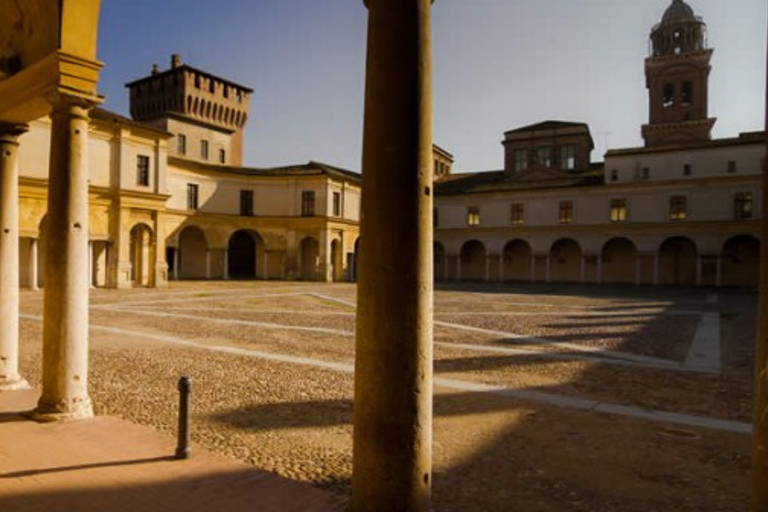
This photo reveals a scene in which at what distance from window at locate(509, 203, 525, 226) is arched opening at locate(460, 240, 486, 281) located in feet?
12.9

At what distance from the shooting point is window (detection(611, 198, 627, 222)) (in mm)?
39469

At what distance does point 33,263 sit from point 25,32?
22475 mm

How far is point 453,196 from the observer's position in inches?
1828

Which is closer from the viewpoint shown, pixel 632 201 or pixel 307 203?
pixel 632 201

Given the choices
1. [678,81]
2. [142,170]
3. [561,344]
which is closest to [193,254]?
[142,170]

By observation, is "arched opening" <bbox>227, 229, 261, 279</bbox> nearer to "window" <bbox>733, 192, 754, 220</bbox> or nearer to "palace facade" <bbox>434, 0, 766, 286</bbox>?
"palace facade" <bbox>434, 0, 766, 286</bbox>

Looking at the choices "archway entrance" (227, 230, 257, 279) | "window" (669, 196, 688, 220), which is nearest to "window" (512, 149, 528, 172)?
"window" (669, 196, 688, 220)

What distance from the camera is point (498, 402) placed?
23.0 ft

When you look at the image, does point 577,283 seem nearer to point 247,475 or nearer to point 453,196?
point 453,196

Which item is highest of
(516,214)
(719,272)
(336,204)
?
(336,204)

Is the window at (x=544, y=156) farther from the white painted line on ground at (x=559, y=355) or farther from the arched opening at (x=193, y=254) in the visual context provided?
the white painted line on ground at (x=559, y=355)

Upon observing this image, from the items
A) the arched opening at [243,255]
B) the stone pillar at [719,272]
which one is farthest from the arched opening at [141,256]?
Answer: the stone pillar at [719,272]

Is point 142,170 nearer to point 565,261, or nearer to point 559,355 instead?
point 559,355

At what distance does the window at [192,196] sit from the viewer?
123 ft
